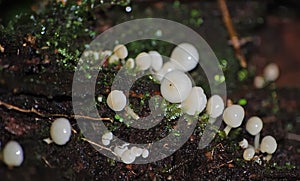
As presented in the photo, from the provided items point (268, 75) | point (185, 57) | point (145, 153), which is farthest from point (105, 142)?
point (268, 75)

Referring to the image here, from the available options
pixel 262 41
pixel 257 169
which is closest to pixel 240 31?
pixel 262 41

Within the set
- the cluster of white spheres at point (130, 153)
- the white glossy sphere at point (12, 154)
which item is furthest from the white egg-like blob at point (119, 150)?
the white glossy sphere at point (12, 154)

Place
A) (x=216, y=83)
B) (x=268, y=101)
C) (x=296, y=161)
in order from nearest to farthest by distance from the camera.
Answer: (x=296, y=161)
(x=216, y=83)
(x=268, y=101)

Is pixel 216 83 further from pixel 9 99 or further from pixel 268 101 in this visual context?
→ pixel 9 99

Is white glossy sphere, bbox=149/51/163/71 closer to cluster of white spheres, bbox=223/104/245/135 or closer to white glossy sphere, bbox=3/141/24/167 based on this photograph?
cluster of white spheres, bbox=223/104/245/135

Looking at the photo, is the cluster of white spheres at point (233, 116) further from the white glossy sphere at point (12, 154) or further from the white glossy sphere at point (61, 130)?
the white glossy sphere at point (12, 154)

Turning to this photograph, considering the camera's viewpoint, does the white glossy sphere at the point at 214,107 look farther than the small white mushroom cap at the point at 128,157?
Yes
